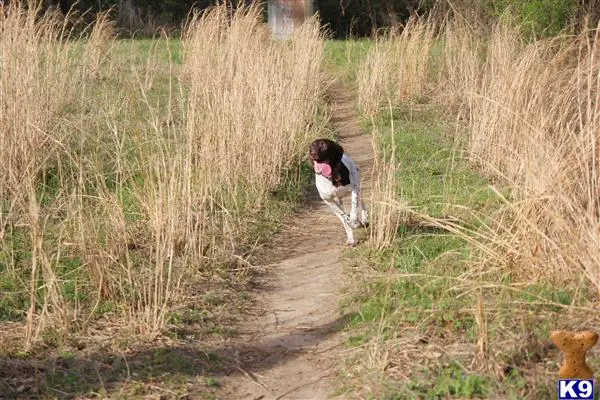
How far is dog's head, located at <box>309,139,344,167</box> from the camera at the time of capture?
6.27 meters

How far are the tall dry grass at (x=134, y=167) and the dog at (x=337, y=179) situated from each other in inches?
25.3

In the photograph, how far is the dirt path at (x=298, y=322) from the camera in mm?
4453

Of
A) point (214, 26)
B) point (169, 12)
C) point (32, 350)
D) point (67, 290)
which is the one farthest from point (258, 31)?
point (169, 12)

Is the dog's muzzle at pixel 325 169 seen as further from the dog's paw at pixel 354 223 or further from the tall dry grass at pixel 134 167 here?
the tall dry grass at pixel 134 167

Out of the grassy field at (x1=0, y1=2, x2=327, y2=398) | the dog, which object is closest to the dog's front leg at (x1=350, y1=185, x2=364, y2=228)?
the dog

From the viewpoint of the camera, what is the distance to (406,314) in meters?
4.88

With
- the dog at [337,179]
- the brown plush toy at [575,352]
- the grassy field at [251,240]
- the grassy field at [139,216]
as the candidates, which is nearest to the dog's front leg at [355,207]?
the dog at [337,179]

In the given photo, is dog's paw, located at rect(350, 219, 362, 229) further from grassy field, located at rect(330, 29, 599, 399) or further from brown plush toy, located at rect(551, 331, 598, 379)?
brown plush toy, located at rect(551, 331, 598, 379)

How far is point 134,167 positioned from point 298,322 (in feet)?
8.75

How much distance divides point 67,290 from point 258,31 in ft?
17.0

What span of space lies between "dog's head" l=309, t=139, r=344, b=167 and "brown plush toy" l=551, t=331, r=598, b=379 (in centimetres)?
259

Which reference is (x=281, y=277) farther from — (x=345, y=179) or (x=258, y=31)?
(x=258, y=31)

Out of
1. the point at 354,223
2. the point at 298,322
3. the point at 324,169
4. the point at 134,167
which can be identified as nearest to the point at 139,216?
the point at 134,167

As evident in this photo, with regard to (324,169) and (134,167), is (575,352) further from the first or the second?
(134,167)
